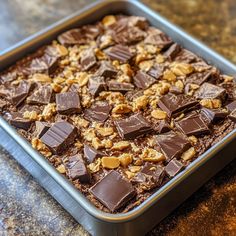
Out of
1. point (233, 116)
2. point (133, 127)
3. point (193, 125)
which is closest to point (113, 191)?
point (133, 127)

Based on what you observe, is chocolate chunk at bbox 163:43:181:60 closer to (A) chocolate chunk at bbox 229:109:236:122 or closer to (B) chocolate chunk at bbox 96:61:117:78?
(B) chocolate chunk at bbox 96:61:117:78

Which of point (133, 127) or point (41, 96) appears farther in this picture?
point (41, 96)

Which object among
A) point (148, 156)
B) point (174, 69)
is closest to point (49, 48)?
point (174, 69)

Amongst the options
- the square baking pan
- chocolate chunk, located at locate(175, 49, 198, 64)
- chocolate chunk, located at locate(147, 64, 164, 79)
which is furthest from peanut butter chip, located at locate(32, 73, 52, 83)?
chocolate chunk, located at locate(175, 49, 198, 64)

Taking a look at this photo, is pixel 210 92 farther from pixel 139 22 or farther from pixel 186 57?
pixel 139 22

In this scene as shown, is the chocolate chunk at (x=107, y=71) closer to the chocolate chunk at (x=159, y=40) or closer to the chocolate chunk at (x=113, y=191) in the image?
the chocolate chunk at (x=159, y=40)

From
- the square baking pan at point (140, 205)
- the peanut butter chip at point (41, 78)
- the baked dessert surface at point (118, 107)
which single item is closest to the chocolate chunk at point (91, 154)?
the baked dessert surface at point (118, 107)
